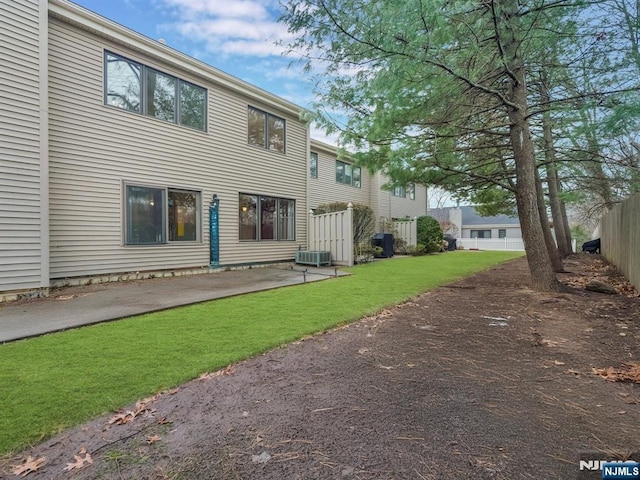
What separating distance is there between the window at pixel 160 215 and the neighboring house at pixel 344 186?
16.6ft

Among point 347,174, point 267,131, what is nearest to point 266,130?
point 267,131

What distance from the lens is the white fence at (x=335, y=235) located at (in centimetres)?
1098

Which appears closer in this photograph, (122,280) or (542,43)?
(542,43)

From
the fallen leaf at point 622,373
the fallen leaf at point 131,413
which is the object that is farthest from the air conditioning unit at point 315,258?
the fallen leaf at point 131,413

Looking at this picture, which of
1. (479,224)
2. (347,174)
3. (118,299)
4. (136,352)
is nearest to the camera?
(136,352)

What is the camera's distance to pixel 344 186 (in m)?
17.7

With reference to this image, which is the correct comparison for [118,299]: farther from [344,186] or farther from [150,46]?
[344,186]

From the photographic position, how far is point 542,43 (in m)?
5.61

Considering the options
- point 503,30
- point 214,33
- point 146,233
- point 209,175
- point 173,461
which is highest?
point 214,33

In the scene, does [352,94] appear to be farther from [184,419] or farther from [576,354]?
[184,419]

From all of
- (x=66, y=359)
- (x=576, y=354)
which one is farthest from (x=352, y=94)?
(x=66, y=359)

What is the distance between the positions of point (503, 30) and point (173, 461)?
6211 mm

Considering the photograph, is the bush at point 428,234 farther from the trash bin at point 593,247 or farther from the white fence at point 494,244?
the white fence at point 494,244

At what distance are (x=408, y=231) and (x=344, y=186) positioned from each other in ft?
13.1
